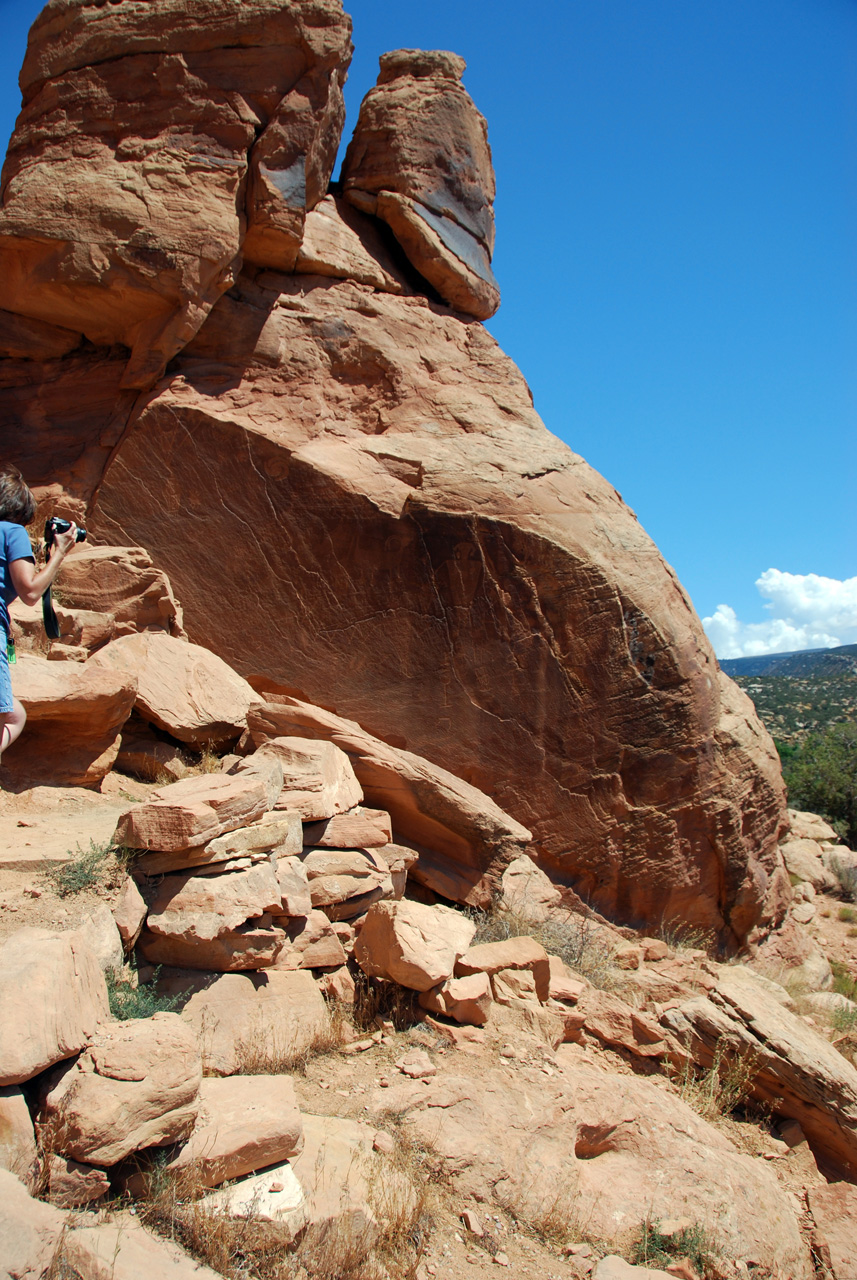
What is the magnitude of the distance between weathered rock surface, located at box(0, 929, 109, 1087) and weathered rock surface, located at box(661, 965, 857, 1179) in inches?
159

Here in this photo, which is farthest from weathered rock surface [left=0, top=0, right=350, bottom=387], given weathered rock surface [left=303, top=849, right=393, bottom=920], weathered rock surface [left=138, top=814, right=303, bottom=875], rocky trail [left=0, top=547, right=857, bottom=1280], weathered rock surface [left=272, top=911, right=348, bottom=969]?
weathered rock surface [left=272, top=911, right=348, bottom=969]

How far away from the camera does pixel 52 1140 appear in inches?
108

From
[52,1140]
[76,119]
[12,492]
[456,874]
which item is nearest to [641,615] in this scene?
[456,874]

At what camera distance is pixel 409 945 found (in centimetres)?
466

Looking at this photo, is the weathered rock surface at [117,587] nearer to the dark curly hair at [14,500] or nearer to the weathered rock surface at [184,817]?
the weathered rock surface at [184,817]

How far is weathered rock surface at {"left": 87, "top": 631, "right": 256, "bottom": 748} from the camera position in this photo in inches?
236

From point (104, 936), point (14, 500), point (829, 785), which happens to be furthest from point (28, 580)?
point (829, 785)

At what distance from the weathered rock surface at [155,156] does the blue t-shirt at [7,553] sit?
4.30 m

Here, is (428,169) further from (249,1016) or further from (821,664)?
(821,664)

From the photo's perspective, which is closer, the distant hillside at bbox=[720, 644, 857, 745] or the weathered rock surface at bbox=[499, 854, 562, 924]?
the weathered rock surface at bbox=[499, 854, 562, 924]

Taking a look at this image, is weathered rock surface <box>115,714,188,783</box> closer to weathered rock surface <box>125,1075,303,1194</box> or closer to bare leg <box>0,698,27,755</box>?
bare leg <box>0,698,27,755</box>

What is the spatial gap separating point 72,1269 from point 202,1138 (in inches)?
32.4

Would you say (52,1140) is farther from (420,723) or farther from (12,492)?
(420,723)

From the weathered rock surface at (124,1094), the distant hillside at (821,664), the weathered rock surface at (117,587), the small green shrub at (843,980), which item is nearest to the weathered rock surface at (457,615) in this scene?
the weathered rock surface at (117,587)
